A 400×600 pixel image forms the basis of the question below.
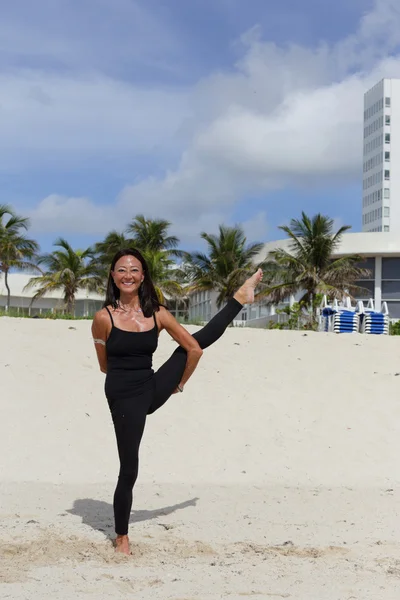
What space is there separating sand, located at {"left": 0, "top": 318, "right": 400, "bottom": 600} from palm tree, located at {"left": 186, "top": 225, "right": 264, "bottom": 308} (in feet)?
71.9

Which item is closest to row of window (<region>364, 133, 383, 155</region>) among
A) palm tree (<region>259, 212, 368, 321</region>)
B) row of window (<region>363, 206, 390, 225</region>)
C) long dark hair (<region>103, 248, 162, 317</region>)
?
row of window (<region>363, 206, 390, 225</region>)

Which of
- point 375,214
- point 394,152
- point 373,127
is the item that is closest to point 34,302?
point 394,152

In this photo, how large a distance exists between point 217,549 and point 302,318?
26661mm

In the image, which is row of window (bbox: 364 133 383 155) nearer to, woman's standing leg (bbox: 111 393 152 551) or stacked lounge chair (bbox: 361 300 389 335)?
stacked lounge chair (bbox: 361 300 389 335)

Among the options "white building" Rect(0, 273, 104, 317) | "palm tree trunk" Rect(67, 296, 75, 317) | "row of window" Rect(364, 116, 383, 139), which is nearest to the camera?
"palm tree trunk" Rect(67, 296, 75, 317)

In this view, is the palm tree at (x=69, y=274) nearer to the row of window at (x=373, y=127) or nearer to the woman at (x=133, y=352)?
the woman at (x=133, y=352)

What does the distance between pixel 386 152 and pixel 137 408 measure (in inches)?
4215

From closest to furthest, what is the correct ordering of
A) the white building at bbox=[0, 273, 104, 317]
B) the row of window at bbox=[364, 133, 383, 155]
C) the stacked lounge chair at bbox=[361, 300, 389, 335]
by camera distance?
the stacked lounge chair at bbox=[361, 300, 389, 335] < the white building at bbox=[0, 273, 104, 317] < the row of window at bbox=[364, 133, 383, 155]

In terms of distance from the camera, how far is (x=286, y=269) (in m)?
34.9

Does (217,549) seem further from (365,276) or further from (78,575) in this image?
(365,276)

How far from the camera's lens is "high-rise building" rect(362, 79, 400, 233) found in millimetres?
106562

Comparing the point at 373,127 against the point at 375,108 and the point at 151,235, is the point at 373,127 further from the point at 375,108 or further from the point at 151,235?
the point at 151,235

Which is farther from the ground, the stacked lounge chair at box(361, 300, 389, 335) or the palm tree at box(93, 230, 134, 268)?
the palm tree at box(93, 230, 134, 268)

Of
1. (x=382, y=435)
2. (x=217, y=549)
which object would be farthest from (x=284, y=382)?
(x=217, y=549)
